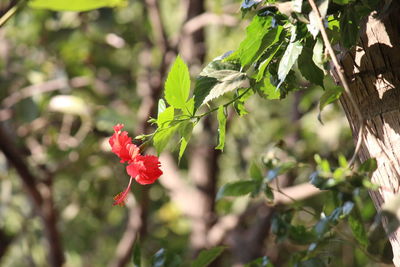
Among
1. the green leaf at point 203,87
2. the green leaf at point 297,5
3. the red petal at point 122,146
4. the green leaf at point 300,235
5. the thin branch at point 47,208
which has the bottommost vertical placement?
the thin branch at point 47,208

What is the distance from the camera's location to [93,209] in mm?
2338

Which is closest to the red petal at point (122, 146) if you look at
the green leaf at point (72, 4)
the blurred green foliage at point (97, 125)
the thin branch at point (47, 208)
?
the green leaf at point (72, 4)

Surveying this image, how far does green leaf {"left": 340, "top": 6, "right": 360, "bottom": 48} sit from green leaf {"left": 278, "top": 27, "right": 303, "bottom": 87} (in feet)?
0.12

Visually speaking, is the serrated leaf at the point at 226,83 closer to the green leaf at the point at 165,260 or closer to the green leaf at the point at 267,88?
the green leaf at the point at 267,88

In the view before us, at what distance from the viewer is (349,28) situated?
508mm

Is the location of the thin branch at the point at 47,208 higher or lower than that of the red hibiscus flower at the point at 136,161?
lower

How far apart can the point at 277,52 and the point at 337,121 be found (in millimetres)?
1178

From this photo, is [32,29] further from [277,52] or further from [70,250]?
[277,52]

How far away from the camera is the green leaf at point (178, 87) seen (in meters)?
0.56

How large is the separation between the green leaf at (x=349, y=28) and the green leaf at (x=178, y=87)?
13 centimetres

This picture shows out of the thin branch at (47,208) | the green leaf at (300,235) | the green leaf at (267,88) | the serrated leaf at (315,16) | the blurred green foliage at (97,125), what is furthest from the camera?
the blurred green foliage at (97,125)

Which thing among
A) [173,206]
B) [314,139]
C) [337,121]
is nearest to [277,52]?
[337,121]

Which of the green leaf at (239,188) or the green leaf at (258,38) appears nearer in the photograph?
the green leaf at (258,38)

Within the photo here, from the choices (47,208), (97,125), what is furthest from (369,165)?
(97,125)
